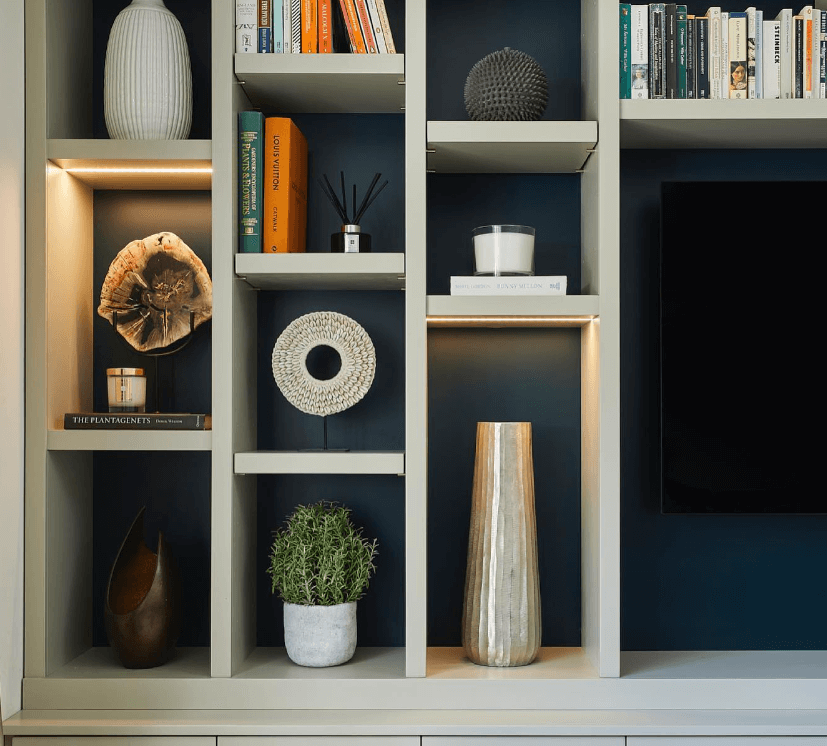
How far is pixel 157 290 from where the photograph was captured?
2080 mm

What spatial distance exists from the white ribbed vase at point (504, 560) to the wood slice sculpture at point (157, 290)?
0.78 meters

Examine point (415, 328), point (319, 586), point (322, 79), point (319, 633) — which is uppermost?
point (322, 79)

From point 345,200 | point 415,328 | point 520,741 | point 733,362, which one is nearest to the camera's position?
point 520,741

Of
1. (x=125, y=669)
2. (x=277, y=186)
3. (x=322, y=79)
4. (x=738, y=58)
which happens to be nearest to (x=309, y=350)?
(x=277, y=186)

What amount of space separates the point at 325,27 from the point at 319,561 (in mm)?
1242

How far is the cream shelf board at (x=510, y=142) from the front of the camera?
193 centimetres

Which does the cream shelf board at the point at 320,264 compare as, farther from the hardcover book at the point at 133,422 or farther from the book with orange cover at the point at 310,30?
the book with orange cover at the point at 310,30

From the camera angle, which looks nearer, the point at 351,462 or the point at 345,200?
the point at 351,462

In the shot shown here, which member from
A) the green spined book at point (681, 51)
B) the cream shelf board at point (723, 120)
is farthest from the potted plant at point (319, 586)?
the green spined book at point (681, 51)

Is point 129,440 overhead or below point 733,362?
below

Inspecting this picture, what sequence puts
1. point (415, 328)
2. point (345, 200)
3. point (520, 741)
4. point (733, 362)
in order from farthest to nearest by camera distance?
1. point (345, 200)
2. point (733, 362)
3. point (415, 328)
4. point (520, 741)

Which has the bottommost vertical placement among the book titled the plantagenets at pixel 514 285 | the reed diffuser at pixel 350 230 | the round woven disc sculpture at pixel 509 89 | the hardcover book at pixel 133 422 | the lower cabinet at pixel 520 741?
the lower cabinet at pixel 520 741

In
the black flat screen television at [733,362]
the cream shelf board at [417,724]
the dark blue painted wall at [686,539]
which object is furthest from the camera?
the dark blue painted wall at [686,539]

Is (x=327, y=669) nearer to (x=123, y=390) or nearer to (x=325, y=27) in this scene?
(x=123, y=390)
